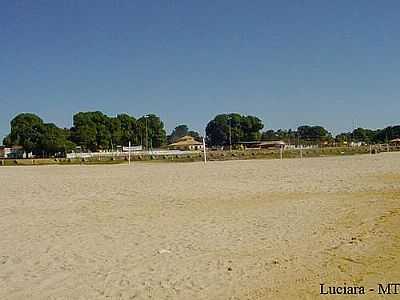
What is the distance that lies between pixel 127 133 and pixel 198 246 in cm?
10750

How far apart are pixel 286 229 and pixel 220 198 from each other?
594 centimetres

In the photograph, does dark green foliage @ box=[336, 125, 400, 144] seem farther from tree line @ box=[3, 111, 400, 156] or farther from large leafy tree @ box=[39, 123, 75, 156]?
large leafy tree @ box=[39, 123, 75, 156]

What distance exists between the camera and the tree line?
89875 mm

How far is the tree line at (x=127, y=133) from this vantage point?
89875 millimetres

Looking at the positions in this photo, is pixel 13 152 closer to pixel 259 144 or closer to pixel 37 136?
pixel 37 136

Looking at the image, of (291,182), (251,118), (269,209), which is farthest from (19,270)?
(251,118)

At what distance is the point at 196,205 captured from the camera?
1370cm

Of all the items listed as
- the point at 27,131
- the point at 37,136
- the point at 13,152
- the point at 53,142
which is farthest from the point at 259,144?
the point at 13,152

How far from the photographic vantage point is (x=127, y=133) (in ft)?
375

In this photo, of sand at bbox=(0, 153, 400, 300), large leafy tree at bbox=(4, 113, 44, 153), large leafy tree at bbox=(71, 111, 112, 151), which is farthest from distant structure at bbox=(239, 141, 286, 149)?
sand at bbox=(0, 153, 400, 300)

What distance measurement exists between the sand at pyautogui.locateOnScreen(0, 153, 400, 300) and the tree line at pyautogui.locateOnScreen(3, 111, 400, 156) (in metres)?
76.8

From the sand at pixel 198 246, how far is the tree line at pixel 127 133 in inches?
3023

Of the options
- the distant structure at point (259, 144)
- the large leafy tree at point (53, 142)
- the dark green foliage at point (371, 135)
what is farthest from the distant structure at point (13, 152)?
the dark green foliage at point (371, 135)

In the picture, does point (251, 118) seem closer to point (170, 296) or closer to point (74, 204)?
point (74, 204)
